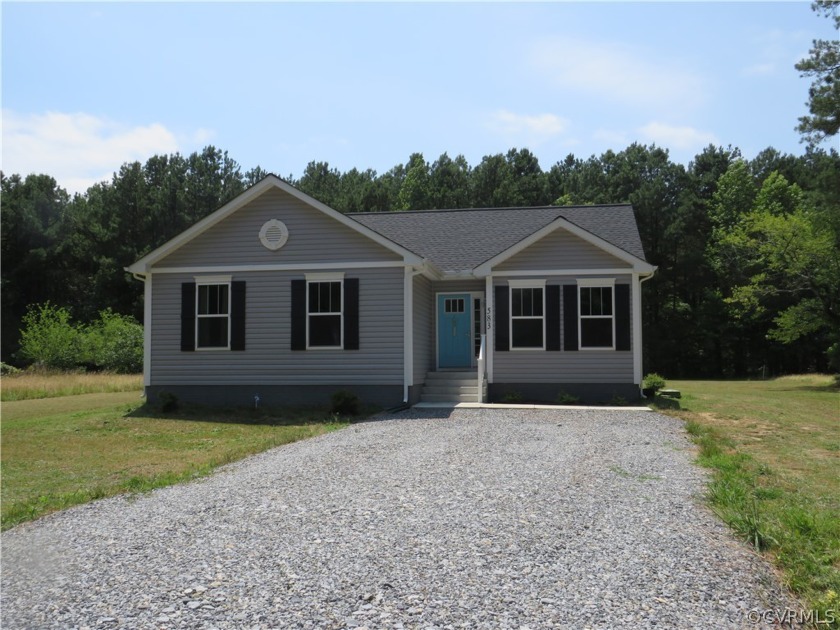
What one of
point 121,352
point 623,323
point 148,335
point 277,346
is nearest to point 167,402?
point 148,335

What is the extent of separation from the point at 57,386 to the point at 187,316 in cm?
757

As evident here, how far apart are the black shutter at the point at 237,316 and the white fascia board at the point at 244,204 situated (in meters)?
1.50

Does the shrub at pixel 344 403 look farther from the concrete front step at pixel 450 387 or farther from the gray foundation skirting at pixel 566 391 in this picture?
the gray foundation skirting at pixel 566 391

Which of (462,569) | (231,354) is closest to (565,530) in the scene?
(462,569)

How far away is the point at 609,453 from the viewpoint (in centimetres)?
936

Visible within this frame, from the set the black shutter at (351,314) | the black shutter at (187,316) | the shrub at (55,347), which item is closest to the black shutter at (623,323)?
the black shutter at (351,314)

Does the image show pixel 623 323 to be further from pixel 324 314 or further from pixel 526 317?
pixel 324 314

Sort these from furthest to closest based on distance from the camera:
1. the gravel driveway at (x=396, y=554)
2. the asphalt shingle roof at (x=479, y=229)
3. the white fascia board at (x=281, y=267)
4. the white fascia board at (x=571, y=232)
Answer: the asphalt shingle roof at (x=479, y=229) → the white fascia board at (x=571, y=232) → the white fascia board at (x=281, y=267) → the gravel driveway at (x=396, y=554)

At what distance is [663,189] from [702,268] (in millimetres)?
6086

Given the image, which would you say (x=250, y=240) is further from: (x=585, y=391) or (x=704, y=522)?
(x=704, y=522)

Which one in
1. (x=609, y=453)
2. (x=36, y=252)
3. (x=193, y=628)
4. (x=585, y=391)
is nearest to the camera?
(x=193, y=628)

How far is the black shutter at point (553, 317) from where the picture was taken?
1627cm

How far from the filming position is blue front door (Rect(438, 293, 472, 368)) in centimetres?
1775

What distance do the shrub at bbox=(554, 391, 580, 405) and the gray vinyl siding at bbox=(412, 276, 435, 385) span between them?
3144mm
